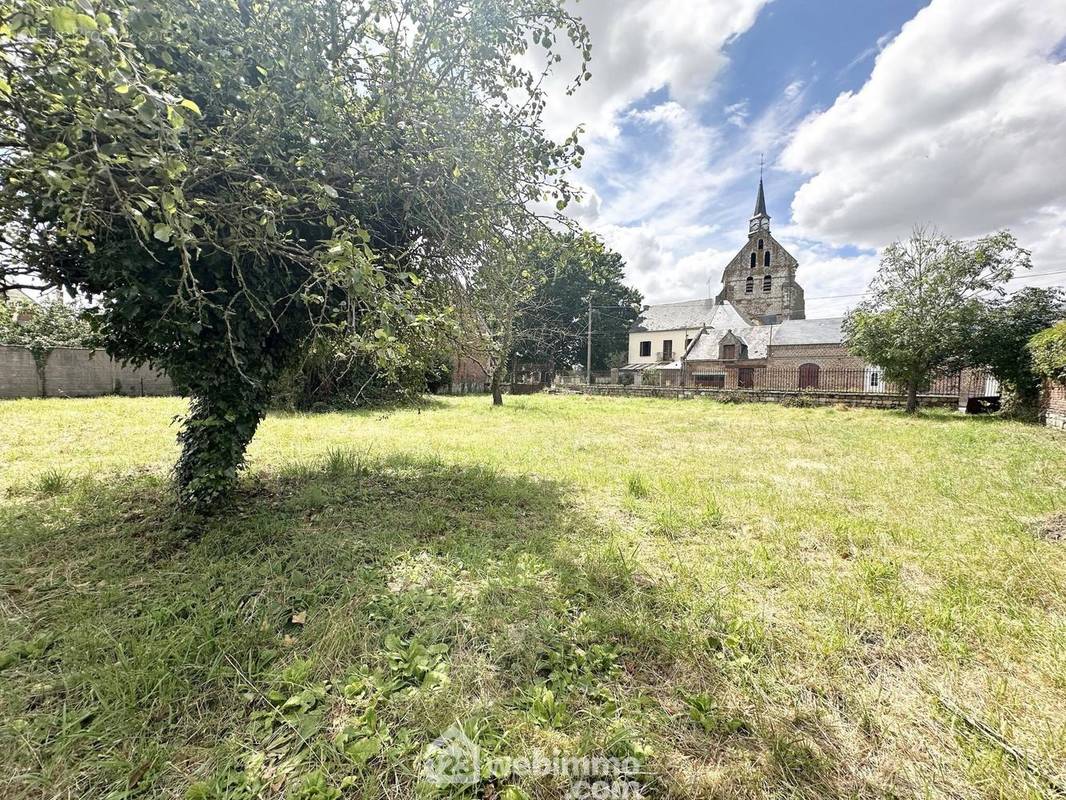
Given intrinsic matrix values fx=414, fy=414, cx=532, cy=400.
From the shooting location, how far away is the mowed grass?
1.51 metres

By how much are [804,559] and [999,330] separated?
14.4 m

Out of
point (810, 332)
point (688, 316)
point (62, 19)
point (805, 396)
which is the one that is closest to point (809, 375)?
point (810, 332)

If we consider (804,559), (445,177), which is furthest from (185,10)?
(804,559)

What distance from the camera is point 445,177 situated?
3.75 metres

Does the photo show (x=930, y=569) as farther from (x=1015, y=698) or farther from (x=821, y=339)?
(x=821, y=339)

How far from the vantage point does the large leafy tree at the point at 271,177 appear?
2.50m

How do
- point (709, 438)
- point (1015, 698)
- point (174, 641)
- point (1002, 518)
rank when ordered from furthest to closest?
1. point (709, 438)
2. point (1002, 518)
3. point (174, 641)
4. point (1015, 698)

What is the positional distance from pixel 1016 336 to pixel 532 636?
54.3 ft

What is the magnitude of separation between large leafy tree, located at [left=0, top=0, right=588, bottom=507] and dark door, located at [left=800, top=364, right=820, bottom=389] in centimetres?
2346

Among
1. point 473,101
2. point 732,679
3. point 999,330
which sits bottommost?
point 732,679

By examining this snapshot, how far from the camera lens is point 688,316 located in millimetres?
35750

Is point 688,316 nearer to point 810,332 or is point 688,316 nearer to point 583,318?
point 583,318

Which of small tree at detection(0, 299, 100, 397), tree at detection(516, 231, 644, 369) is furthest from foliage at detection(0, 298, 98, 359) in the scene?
tree at detection(516, 231, 644, 369)

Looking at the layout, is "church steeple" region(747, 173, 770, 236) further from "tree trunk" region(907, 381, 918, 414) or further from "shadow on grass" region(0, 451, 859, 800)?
"shadow on grass" region(0, 451, 859, 800)
